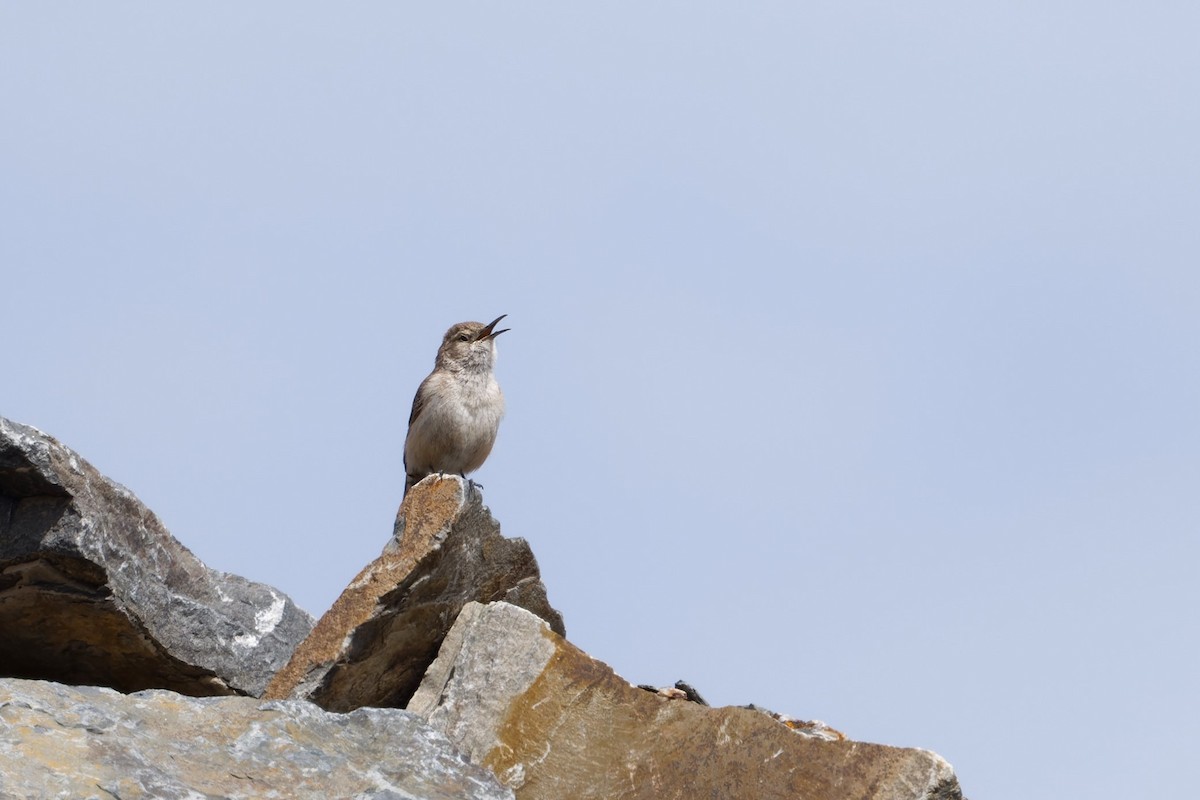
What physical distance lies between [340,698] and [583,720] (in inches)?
42.4

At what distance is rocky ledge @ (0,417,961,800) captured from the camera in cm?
508

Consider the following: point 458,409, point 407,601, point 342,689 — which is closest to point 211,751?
point 342,689

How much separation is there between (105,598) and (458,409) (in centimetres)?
547

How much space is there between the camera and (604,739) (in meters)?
6.25

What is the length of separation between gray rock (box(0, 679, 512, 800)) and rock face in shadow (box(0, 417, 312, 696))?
1080 millimetres

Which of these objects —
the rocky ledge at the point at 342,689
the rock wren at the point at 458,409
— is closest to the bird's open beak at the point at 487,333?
the rock wren at the point at 458,409

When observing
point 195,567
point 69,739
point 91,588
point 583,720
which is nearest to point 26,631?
point 91,588

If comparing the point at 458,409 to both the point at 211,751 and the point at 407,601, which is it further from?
the point at 211,751

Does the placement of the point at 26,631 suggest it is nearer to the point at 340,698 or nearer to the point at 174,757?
the point at 340,698

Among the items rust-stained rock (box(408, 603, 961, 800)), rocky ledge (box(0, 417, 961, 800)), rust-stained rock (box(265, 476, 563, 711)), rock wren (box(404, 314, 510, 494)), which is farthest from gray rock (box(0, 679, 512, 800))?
rock wren (box(404, 314, 510, 494))

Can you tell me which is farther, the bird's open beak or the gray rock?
the bird's open beak

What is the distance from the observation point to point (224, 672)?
22.6ft

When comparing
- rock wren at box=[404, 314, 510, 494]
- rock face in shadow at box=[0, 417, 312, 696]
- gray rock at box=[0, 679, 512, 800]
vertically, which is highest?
rock wren at box=[404, 314, 510, 494]

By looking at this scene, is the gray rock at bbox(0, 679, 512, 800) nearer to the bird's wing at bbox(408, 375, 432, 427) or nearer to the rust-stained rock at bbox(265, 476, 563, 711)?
the rust-stained rock at bbox(265, 476, 563, 711)
